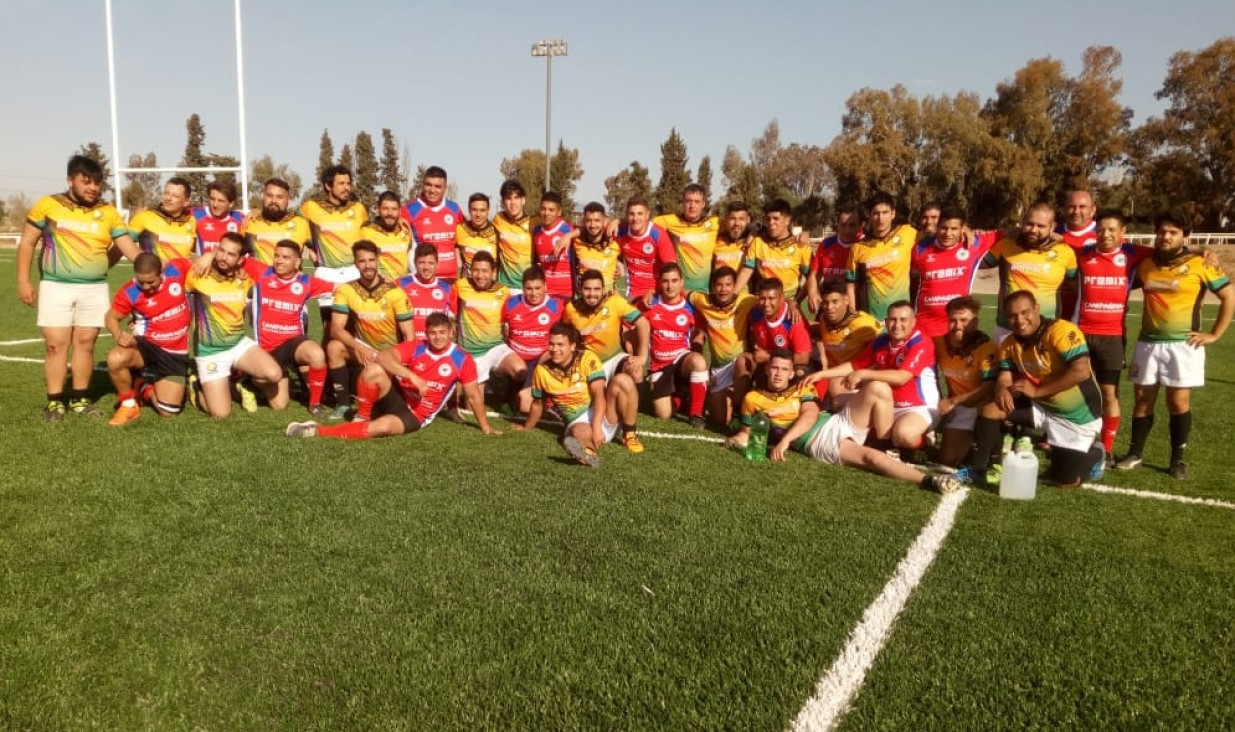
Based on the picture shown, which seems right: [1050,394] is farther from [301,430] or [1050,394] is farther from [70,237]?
[70,237]

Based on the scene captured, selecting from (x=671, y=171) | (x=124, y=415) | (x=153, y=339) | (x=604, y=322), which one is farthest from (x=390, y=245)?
(x=671, y=171)

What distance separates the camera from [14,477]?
4.59 metres

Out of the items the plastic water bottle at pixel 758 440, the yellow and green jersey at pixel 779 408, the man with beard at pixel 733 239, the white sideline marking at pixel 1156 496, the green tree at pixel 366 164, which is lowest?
the white sideline marking at pixel 1156 496

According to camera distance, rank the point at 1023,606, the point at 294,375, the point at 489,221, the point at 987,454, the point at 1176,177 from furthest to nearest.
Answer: the point at 1176,177
the point at 294,375
the point at 489,221
the point at 987,454
the point at 1023,606

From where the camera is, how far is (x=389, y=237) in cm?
740

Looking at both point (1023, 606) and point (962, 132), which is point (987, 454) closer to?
point (1023, 606)

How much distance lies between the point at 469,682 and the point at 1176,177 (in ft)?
162

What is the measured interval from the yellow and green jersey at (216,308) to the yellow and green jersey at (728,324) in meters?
3.90

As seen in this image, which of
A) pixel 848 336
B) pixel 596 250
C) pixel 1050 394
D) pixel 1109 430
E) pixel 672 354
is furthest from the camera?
pixel 596 250

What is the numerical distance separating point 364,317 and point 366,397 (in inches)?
36.1

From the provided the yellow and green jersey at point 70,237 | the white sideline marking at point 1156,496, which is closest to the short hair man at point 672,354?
the white sideline marking at point 1156,496

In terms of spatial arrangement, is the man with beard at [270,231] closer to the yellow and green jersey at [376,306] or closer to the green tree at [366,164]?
the yellow and green jersey at [376,306]

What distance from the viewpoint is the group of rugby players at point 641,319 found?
17.6ft

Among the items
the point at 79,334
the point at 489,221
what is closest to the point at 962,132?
the point at 489,221
